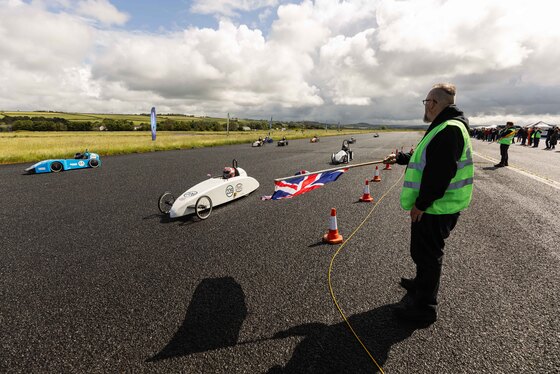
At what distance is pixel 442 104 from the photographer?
9.93 ft

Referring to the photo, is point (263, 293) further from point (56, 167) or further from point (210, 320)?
point (56, 167)

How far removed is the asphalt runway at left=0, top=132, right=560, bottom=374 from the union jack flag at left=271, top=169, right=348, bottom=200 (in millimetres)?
1112

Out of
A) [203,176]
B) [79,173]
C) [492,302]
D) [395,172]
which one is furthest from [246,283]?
[79,173]

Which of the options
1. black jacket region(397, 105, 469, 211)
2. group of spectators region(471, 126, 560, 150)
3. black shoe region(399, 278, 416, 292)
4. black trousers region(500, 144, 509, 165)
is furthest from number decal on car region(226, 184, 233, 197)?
group of spectators region(471, 126, 560, 150)

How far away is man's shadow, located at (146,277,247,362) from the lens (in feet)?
9.85

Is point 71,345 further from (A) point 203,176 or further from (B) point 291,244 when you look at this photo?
(A) point 203,176

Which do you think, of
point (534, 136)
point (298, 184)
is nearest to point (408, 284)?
point (298, 184)

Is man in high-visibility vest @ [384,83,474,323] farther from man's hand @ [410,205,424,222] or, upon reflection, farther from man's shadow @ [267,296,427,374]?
man's shadow @ [267,296,427,374]

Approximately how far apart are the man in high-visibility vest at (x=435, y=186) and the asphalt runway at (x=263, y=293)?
524mm

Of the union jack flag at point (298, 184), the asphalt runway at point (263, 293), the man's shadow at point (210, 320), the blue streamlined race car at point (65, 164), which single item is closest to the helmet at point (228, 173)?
the asphalt runway at point (263, 293)

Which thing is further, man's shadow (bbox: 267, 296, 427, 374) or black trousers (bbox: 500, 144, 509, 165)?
black trousers (bbox: 500, 144, 509, 165)

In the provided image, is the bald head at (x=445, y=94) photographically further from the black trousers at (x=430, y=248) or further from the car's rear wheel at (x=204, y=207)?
the car's rear wheel at (x=204, y=207)

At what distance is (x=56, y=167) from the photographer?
1446 cm

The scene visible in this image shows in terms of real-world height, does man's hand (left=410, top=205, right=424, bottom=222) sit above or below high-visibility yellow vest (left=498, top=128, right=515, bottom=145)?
below
